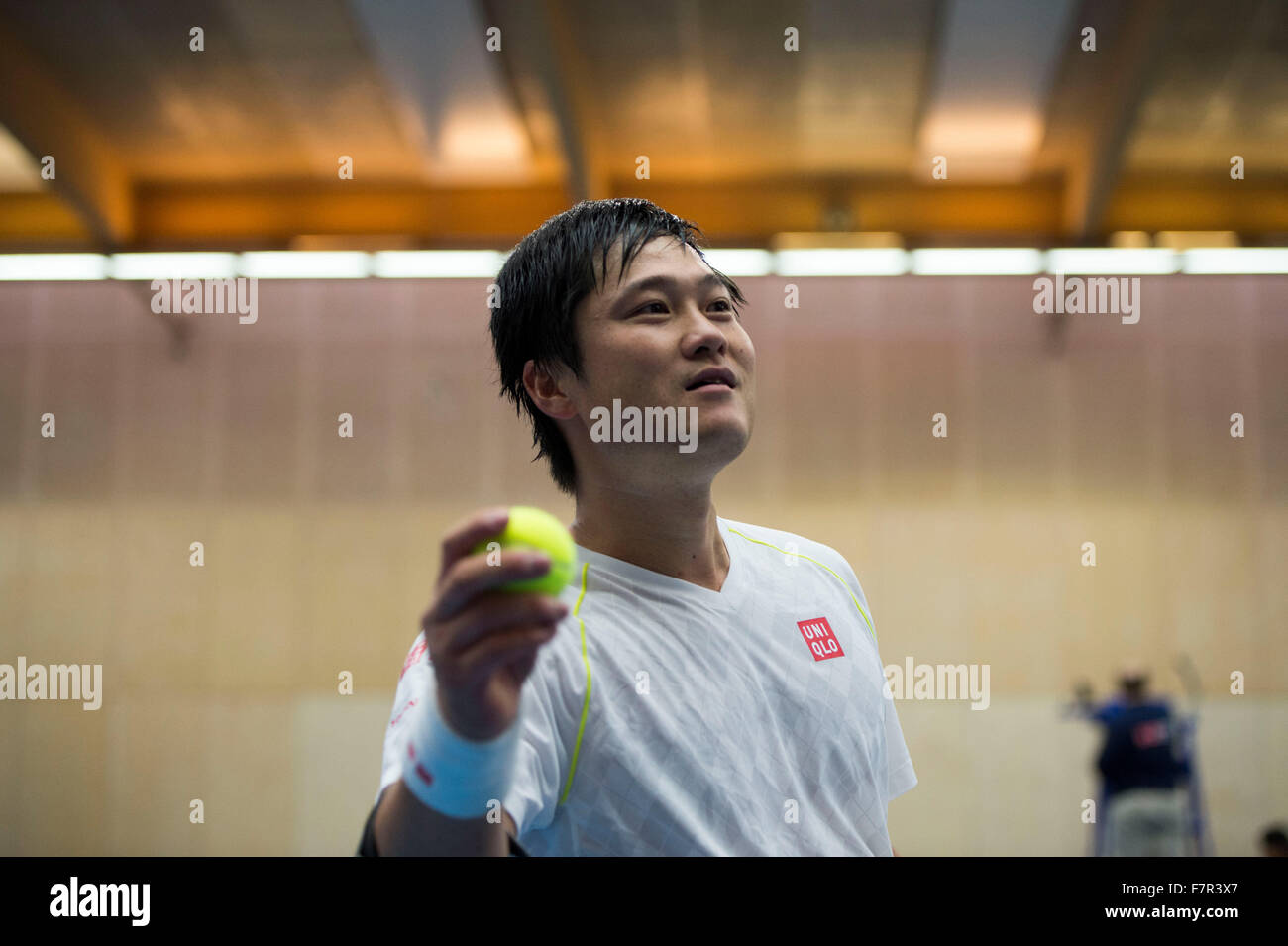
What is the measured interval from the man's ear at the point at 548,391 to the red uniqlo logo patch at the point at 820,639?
23.0 inches

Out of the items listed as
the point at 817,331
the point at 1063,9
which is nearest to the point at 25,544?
the point at 817,331

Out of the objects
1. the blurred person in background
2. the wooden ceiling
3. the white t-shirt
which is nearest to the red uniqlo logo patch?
the white t-shirt

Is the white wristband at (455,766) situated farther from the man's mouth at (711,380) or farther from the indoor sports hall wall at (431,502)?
the indoor sports hall wall at (431,502)

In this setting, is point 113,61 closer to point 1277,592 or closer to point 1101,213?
point 1101,213

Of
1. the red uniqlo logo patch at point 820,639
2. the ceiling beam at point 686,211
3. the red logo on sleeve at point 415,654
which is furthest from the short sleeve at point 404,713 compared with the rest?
the ceiling beam at point 686,211

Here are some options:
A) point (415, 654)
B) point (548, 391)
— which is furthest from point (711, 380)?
point (415, 654)

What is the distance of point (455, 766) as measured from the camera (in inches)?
39.9

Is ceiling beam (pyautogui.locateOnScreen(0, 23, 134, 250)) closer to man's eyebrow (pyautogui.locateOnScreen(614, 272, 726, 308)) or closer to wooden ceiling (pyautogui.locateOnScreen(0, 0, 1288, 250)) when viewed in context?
wooden ceiling (pyautogui.locateOnScreen(0, 0, 1288, 250))

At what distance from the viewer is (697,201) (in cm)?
1028

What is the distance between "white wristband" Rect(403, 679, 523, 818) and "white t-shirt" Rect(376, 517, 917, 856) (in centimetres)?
15

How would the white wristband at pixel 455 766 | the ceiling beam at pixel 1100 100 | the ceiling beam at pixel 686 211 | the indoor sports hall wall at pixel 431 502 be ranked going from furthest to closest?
the indoor sports hall wall at pixel 431 502 < the ceiling beam at pixel 686 211 < the ceiling beam at pixel 1100 100 < the white wristband at pixel 455 766

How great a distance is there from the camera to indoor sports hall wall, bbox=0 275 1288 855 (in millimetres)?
10375

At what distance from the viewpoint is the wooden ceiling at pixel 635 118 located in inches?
320

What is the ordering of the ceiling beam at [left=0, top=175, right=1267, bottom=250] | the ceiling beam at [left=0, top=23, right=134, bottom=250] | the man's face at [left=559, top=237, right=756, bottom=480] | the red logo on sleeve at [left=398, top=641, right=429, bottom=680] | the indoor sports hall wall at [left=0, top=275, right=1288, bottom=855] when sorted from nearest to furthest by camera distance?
the red logo on sleeve at [left=398, top=641, right=429, bottom=680] → the man's face at [left=559, top=237, right=756, bottom=480] → the ceiling beam at [left=0, top=23, right=134, bottom=250] → the ceiling beam at [left=0, top=175, right=1267, bottom=250] → the indoor sports hall wall at [left=0, top=275, right=1288, bottom=855]
